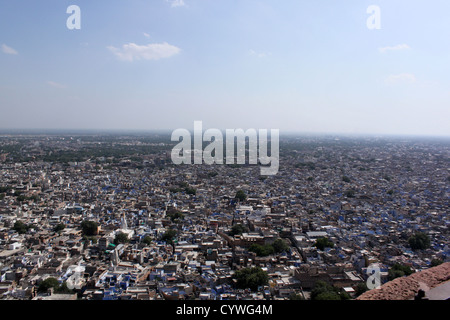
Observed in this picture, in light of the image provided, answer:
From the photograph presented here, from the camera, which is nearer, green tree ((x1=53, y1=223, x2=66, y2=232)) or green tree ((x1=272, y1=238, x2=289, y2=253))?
green tree ((x1=272, y1=238, x2=289, y2=253))

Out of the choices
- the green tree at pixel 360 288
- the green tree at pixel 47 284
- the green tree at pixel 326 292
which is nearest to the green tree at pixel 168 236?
the green tree at pixel 47 284

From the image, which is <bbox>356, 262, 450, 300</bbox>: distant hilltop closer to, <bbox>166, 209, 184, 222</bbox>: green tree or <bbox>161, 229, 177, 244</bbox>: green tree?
<bbox>161, 229, 177, 244</bbox>: green tree

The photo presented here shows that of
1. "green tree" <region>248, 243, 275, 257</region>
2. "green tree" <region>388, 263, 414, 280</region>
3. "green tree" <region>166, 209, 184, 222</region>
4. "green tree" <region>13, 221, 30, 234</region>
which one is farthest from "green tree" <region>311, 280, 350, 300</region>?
"green tree" <region>13, 221, 30, 234</region>

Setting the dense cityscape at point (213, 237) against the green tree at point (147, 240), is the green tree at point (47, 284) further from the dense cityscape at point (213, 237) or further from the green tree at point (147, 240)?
the green tree at point (147, 240)

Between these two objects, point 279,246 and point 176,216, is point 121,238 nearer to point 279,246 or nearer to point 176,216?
point 176,216

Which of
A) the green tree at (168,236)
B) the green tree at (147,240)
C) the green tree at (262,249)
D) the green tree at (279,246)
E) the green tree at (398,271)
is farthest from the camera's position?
the green tree at (168,236)
